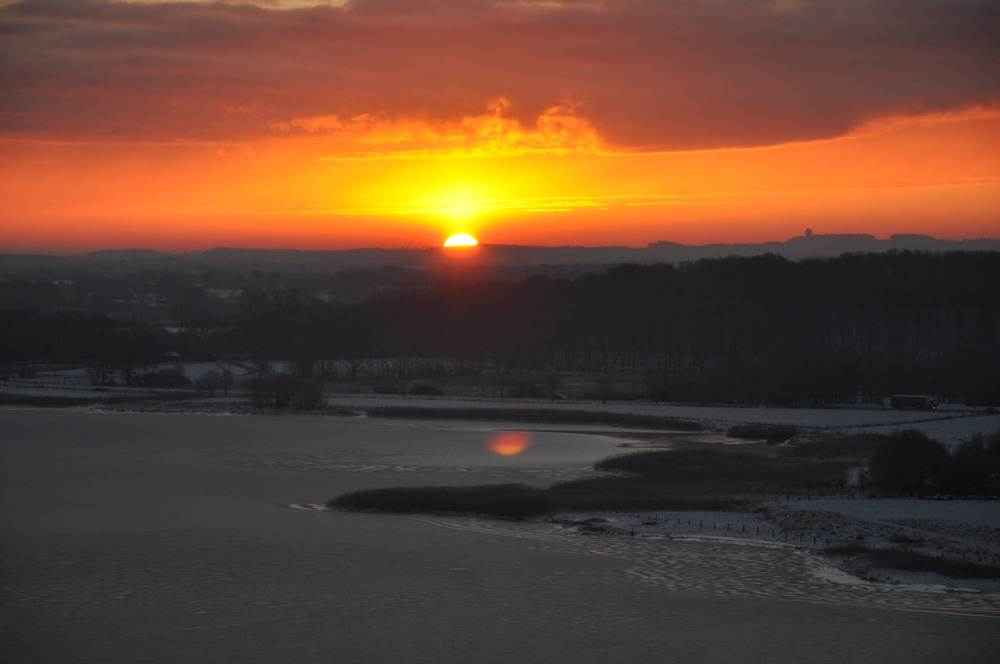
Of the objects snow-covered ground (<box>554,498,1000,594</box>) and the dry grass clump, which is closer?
the dry grass clump

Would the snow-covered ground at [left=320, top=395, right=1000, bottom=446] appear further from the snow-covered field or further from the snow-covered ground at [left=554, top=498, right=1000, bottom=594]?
the snow-covered ground at [left=554, top=498, right=1000, bottom=594]

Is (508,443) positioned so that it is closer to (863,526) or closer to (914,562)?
(863,526)

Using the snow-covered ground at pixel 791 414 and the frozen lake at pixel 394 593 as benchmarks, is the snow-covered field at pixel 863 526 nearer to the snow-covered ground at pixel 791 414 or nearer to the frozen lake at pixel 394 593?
the frozen lake at pixel 394 593

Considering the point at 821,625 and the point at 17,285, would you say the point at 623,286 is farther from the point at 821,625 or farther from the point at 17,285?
the point at 17,285

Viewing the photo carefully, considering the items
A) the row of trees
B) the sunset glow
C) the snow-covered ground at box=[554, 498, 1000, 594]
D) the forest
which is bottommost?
the sunset glow

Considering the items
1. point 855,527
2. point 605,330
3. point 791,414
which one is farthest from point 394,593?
point 605,330

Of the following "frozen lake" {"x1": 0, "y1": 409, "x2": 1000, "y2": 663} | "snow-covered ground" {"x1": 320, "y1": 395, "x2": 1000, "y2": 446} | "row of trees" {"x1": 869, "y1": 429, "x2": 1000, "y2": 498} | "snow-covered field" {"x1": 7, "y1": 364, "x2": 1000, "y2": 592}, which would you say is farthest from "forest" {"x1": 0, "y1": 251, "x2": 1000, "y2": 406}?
"frozen lake" {"x1": 0, "y1": 409, "x2": 1000, "y2": 663}

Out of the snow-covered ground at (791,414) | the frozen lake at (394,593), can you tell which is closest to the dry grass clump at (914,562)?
the frozen lake at (394,593)
